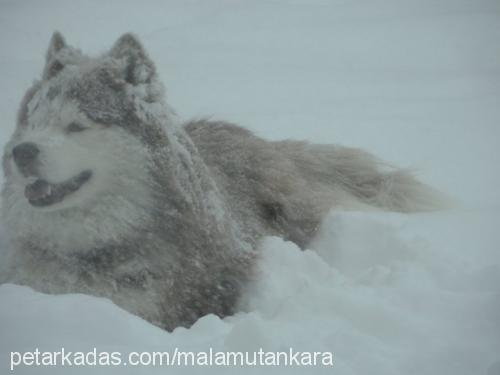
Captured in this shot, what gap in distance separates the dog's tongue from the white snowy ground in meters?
0.62

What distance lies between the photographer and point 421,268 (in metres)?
3.01

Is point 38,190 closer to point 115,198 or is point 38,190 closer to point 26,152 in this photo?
point 26,152

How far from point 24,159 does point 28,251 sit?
554mm

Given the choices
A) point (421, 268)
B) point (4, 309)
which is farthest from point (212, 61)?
point (4, 309)

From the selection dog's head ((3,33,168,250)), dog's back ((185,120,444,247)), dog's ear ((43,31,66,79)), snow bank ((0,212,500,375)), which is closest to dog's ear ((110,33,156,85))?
dog's head ((3,33,168,250))

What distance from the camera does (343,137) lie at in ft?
19.0

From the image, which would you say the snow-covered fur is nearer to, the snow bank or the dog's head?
the dog's head

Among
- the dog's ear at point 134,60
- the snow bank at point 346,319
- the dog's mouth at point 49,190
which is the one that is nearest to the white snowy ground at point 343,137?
the snow bank at point 346,319

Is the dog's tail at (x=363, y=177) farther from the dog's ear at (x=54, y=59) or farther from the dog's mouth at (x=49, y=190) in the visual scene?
the dog's mouth at (x=49, y=190)

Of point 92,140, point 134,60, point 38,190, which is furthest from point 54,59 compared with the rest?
point 38,190

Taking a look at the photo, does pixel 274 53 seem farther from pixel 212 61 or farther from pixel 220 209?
pixel 220 209

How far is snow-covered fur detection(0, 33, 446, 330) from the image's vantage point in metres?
2.91

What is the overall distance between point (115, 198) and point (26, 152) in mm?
477

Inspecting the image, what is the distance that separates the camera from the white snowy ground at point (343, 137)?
2141 mm
